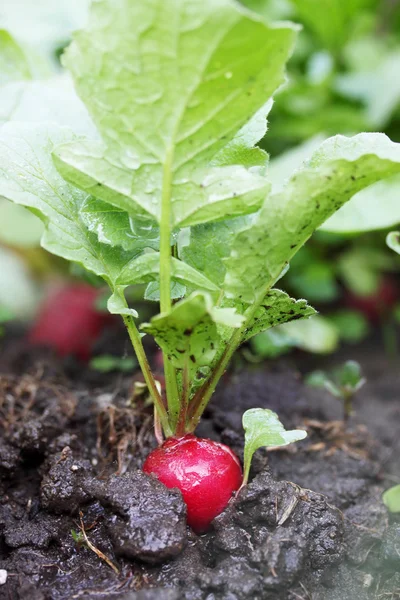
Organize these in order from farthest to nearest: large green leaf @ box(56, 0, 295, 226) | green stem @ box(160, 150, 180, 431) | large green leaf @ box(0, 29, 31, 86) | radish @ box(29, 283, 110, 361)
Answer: radish @ box(29, 283, 110, 361) < large green leaf @ box(0, 29, 31, 86) < green stem @ box(160, 150, 180, 431) < large green leaf @ box(56, 0, 295, 226)

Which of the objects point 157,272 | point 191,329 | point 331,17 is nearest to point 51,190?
point 157,272

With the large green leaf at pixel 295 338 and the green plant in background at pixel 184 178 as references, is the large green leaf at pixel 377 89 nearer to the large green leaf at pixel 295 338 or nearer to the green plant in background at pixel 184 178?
the large green leaf at pixel 295 338

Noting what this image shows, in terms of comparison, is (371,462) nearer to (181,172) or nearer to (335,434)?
(335,434)

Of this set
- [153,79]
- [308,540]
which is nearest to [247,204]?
[153,79]

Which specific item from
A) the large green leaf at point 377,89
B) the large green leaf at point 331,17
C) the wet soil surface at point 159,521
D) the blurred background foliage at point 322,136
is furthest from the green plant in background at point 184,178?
the large green leaf at point 331,17

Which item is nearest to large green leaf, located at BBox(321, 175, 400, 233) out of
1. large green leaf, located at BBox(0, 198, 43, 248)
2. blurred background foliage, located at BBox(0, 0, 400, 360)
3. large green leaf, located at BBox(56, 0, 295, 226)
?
blurred background foliage, located at BBox(0, 0, 400, 360)

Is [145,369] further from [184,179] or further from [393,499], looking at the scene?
[393,499]

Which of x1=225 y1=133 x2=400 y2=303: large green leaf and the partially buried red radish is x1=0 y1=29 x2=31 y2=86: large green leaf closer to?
x1=225 y1=133 x2=400 y2=303: large green leaf
